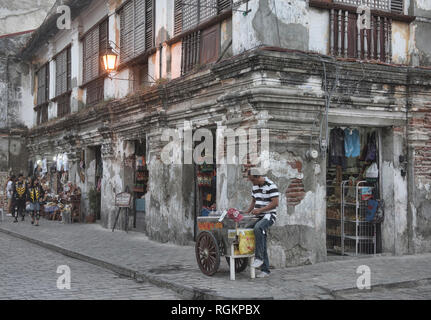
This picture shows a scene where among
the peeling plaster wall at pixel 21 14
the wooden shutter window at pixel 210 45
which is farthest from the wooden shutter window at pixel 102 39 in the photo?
the peeling plaster wall at pixel 21 14

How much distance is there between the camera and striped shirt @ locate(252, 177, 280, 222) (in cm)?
799

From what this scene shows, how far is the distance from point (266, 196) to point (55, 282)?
3373 millimetres

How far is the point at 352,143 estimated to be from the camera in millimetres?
10664

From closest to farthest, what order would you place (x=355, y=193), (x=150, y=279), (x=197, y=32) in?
(x=150, y=279) → (x=355, y=193) → (x=197, y=32)

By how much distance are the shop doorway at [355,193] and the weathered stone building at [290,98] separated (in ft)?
0.45

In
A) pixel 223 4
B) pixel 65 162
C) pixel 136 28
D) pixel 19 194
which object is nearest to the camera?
pixel 223 4

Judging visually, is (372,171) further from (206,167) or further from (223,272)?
(223,272)

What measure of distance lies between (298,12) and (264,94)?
1.68m

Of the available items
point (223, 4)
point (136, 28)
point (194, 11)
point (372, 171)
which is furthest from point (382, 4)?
point (136, 28)

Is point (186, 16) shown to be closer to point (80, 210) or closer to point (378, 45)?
point (378, 45)
